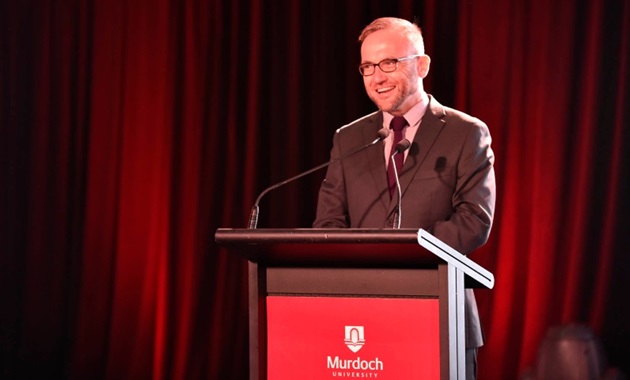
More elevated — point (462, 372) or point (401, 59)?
point (401, 59)

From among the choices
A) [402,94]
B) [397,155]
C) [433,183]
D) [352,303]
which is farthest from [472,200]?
[352,303]

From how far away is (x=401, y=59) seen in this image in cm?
272

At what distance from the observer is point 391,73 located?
2723mm

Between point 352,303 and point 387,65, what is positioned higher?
point 387,65

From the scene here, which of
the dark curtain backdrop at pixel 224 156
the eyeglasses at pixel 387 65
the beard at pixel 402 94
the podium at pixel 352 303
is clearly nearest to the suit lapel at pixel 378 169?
the beard at pixel 402 94

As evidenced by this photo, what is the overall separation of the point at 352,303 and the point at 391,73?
0.94 metres

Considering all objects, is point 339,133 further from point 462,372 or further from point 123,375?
point 123,375

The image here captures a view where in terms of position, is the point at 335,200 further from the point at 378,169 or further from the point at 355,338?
the point at 355,338

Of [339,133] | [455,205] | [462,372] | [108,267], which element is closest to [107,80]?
[108,267]

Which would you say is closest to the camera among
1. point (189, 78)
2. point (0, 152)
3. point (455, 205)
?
point (455, 205)

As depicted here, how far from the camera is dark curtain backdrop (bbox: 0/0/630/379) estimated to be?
4020 mm

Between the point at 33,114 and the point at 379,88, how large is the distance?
3029mm

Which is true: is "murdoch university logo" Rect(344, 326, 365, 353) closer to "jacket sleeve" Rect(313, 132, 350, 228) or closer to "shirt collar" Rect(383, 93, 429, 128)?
"jacket sleeve" Rect(313, 132, 350, 228)

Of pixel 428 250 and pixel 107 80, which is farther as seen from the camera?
pixel 107 80
